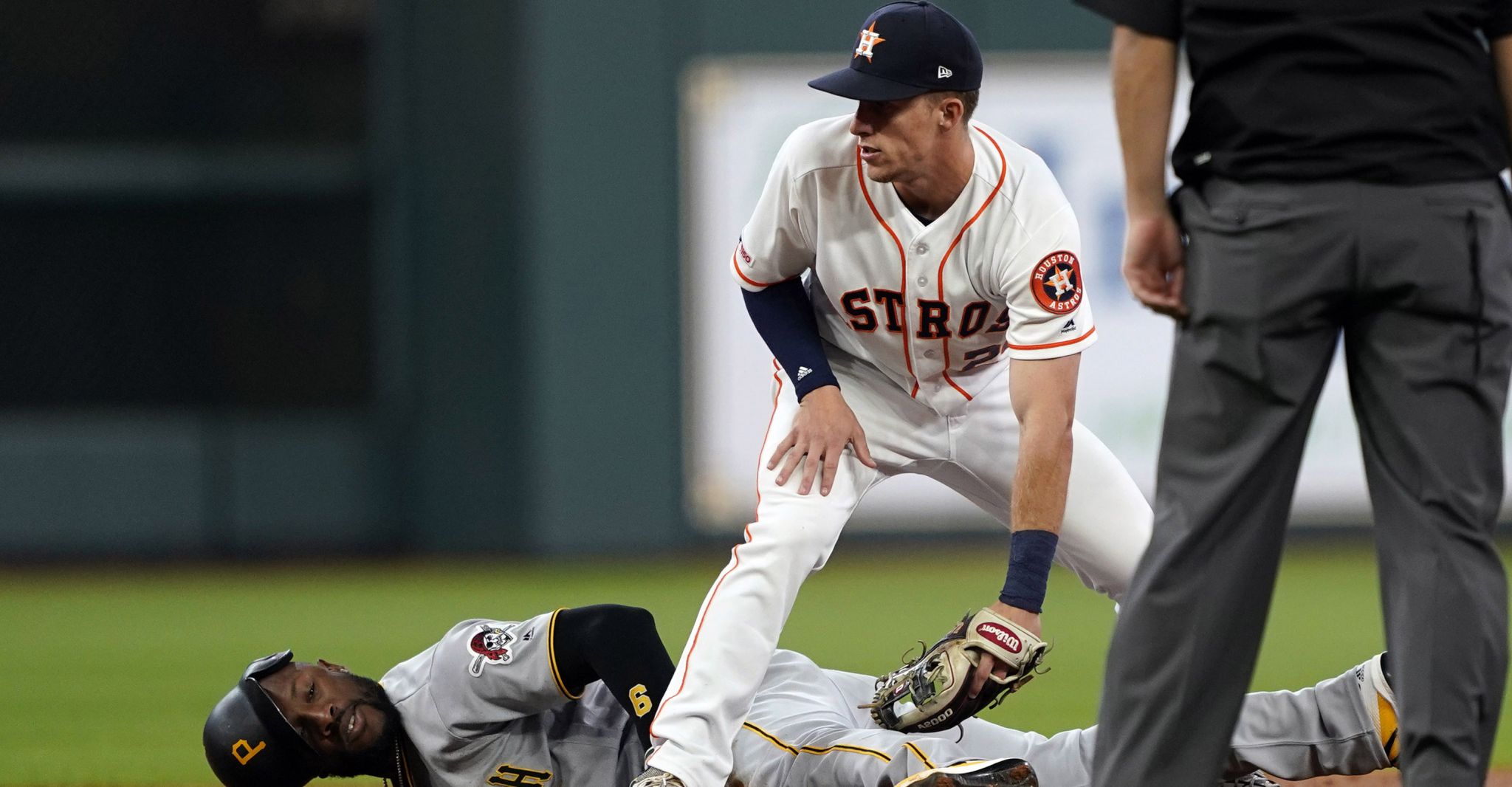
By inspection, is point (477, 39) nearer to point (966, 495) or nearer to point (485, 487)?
point (485, 487)

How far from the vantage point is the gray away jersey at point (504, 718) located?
318 cm

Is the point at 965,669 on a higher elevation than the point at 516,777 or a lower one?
higher

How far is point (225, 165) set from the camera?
9.59m

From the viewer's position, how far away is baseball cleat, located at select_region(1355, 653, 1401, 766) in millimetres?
3078

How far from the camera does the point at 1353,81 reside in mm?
2201

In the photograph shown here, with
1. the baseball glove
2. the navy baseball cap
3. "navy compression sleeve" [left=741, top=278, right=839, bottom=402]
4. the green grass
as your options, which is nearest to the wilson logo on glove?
the baseball glove

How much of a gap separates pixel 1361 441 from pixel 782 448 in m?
1.28

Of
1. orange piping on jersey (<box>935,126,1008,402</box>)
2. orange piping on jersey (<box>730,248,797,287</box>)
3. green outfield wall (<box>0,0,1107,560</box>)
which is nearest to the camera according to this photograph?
orange piping on jersey (<box>935,126,1008,402</box>)

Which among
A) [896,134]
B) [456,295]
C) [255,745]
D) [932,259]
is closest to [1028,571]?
[932,259]

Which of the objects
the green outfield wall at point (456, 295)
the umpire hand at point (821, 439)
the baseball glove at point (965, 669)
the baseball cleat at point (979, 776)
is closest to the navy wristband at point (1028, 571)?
the baseball glove at point (965, 669)

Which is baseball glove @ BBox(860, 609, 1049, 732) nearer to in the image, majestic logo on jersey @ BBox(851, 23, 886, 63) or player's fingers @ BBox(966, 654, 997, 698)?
player's fingers @ BBox(966, 654, 997, 698)

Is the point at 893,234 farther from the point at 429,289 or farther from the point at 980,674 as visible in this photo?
the point at 429,289

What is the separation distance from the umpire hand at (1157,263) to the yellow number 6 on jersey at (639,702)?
1254 millimetres

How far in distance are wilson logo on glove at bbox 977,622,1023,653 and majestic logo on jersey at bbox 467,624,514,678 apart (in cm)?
87
